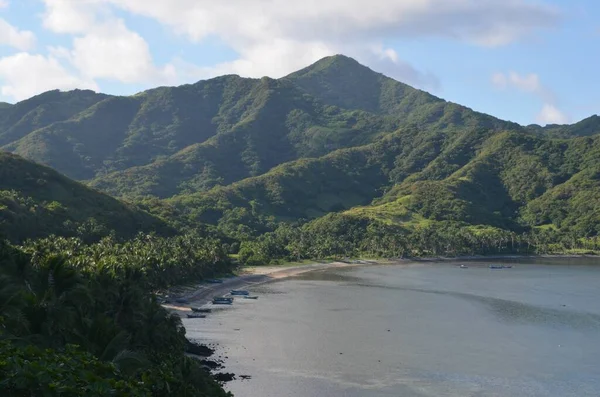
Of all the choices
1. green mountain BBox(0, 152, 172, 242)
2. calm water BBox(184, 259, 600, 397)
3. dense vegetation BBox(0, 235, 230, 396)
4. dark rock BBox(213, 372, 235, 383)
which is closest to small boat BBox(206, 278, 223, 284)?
calm water BBox(184, 259, 600, 397)

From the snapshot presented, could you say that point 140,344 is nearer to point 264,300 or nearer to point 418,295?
point 264,300

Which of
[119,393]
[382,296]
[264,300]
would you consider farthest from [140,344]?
Result: [382,296]

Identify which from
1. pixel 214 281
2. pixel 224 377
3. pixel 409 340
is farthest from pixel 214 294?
pixel 224 377

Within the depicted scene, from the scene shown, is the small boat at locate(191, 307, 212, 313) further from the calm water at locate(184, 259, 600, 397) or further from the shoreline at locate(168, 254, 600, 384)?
the calm water at locate(184, 259, 600, 397)

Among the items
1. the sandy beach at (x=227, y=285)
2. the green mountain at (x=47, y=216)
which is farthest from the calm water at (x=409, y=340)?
the green mountain at (x=47, y=216)

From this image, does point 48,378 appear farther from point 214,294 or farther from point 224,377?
point 214,294
